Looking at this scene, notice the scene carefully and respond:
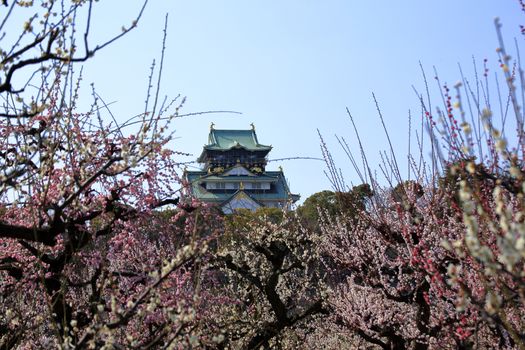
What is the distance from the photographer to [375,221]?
27.1ft

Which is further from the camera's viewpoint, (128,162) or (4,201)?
(4,201)

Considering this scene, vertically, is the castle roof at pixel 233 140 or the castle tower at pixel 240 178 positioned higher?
A: the castle roof at pixel 233 140

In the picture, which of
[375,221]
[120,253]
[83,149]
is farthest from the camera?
[120,253]

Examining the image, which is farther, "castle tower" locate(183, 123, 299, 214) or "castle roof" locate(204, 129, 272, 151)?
"castle roof" locate(204, 129, 272, 151)

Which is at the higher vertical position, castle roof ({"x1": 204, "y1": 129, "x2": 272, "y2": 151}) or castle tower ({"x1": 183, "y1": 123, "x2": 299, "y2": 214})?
castle roof ({"x1": 204, "y1": 129, "x2": 272, "y2": 151})

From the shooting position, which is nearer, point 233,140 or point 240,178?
point 240,178

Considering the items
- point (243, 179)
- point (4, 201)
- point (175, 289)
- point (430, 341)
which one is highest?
point (243, 179)

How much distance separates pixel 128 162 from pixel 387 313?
6.63 metres

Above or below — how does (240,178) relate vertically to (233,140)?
below

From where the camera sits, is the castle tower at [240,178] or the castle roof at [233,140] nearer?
the castle tower at [240,178]

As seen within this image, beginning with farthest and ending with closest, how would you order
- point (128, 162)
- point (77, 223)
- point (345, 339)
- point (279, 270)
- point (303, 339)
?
point (345, 339), point (303, 339), point (279, 270), point (77, 223), point (128, 162)

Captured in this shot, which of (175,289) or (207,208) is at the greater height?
(207,208)

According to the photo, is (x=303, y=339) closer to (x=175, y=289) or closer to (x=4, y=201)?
(x=175, y=289)

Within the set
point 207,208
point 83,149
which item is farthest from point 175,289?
point 83,149
